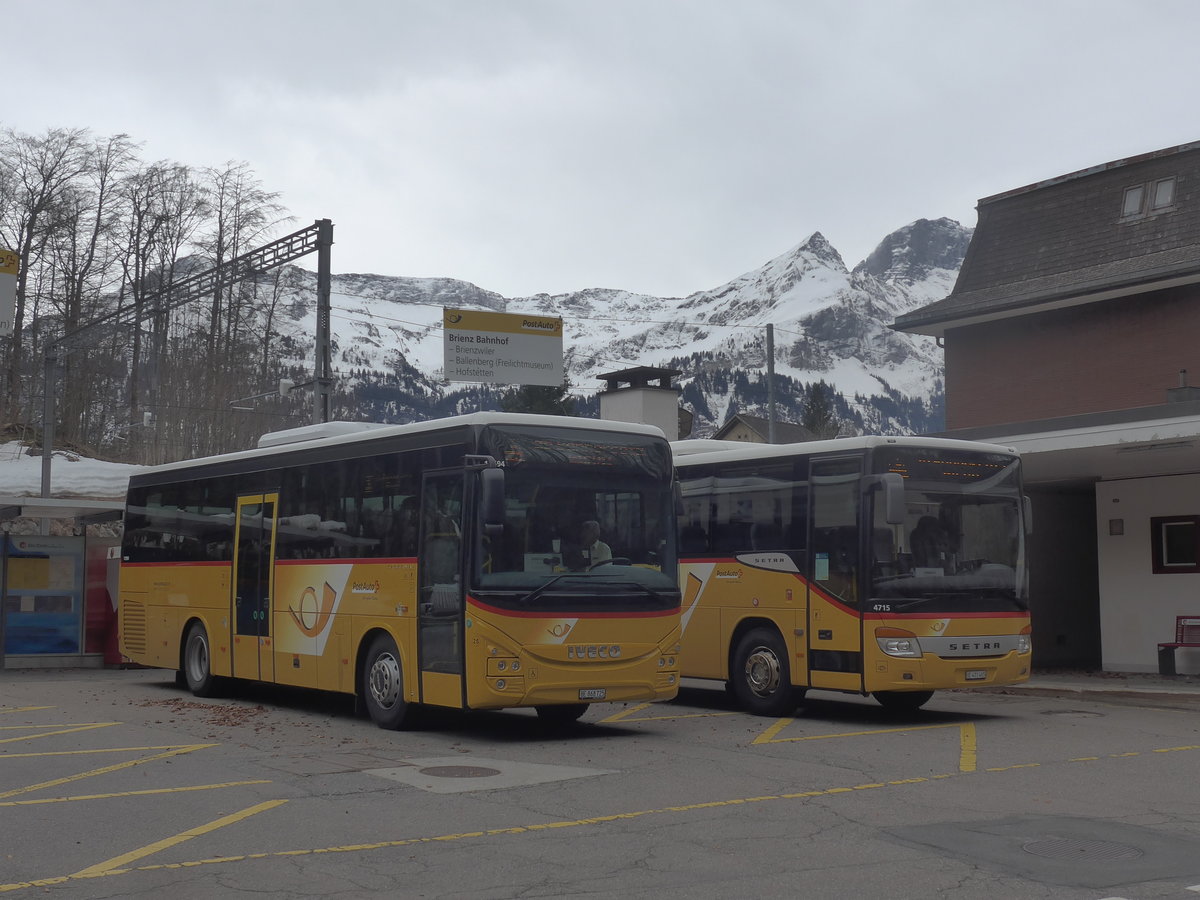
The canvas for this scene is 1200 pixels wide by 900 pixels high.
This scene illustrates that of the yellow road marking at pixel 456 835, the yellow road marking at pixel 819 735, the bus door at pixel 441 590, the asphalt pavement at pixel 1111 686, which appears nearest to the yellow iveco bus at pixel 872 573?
the yellow road marking at pixel 819 735

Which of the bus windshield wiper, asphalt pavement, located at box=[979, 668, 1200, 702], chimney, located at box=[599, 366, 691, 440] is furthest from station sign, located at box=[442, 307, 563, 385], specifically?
the bus windshield wiper

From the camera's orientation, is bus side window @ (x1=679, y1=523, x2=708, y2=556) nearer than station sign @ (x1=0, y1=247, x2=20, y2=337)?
Yes

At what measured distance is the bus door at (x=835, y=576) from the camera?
1459 centimetres


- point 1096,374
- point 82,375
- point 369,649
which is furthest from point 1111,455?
point 82,375

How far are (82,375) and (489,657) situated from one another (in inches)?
1536

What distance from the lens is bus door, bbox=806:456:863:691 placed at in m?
14.6

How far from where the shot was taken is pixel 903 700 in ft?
53.6

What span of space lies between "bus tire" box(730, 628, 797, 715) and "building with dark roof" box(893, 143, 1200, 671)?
5727 millimetres

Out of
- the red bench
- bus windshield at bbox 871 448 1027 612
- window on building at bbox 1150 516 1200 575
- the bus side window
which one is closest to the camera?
bus windshield at bbox 871 448 1027 612

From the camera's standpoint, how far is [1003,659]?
14906 millimetres

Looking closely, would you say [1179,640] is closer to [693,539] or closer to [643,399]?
[693,539]

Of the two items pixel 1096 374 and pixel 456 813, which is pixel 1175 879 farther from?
pixel 1096 374

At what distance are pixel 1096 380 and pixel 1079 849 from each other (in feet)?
67.1

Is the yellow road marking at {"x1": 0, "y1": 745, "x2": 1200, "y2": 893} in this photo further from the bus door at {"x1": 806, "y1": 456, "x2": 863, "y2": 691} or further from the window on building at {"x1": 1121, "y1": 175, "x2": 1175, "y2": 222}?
the window on building at {"x1": 1121, "y1": 175, "x2": 1175, "y2": 222}
